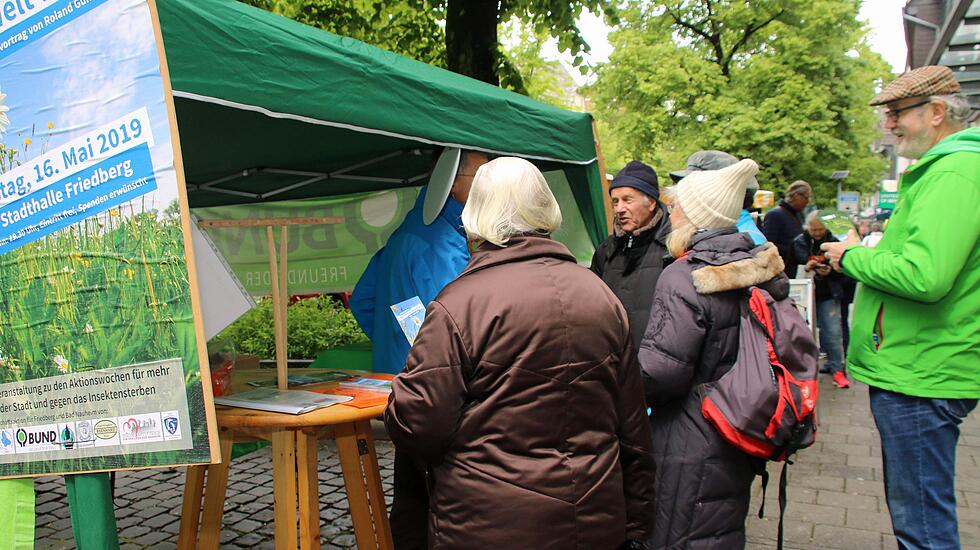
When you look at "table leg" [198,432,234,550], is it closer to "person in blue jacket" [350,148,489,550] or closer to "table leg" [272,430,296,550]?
"table leg" [272,430,296,550]

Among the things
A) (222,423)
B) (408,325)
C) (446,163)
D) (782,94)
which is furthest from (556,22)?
(782,94)

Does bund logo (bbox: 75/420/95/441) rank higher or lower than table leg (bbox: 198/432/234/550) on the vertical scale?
higher

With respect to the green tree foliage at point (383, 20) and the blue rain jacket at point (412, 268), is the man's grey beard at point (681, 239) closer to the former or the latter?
the blue rain jacket at point (412, 268)

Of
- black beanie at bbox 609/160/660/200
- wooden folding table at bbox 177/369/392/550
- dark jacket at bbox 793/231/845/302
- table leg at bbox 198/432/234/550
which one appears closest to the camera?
wooden folding table at bbox 177/369/392/550

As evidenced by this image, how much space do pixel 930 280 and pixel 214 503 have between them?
8.01 ft

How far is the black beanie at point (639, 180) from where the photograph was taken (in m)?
3.29

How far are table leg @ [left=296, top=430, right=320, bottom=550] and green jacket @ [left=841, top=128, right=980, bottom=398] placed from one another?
184 cm

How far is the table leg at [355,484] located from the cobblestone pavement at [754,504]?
100 centimetres

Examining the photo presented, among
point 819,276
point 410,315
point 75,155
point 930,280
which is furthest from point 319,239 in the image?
point 819,276

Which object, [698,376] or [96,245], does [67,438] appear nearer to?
[96,245]

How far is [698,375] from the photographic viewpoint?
93.6 inches

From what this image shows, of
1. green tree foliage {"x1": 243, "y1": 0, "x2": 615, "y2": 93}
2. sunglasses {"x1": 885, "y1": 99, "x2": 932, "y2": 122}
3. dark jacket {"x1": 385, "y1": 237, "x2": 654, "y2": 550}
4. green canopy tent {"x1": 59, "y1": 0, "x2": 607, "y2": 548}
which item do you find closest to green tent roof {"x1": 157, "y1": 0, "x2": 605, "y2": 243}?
green canopy tent {"x1": 59, "y1": 0, "x2": 607, "y2": 548}

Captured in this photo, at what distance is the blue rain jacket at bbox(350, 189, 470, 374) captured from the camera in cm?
304

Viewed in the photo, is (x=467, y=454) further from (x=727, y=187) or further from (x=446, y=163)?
(x=446, y=163)
